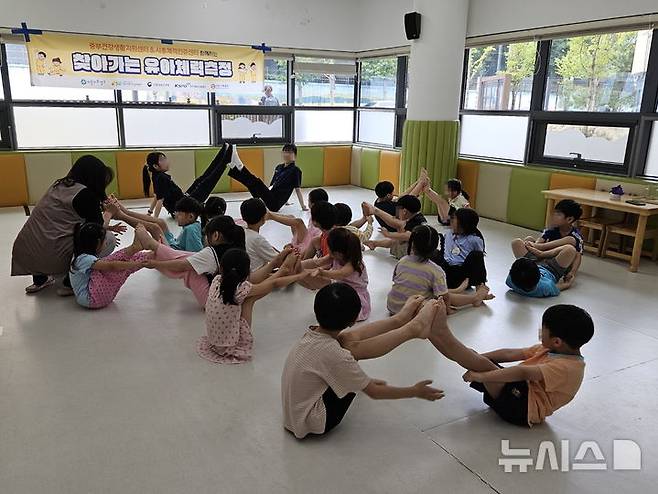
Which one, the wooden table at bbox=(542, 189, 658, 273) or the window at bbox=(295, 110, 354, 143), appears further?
the window at bbox=(295, 110, 354, 143)

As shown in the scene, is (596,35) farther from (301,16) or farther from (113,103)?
(113,103)

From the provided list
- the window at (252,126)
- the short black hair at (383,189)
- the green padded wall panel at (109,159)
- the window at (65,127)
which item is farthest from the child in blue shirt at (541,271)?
the window at (65,127)

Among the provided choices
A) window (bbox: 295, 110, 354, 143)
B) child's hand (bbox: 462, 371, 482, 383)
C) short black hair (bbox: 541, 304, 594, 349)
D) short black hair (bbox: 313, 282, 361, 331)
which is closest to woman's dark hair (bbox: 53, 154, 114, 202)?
short black hair (bbox: 313, 282, 361, 331)

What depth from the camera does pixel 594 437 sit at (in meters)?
2.34

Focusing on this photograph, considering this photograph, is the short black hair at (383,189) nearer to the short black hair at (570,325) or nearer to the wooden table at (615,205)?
the wooden table at (615,205)

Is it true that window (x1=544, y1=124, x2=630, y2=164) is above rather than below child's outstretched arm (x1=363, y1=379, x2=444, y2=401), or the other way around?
above

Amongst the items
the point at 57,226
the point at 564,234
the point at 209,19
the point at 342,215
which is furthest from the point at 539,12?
the point at 57,226

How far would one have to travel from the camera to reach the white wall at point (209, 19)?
6.90 m

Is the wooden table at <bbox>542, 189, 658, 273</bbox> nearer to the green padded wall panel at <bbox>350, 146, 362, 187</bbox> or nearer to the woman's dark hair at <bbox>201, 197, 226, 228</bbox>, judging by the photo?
the woman's dark hair at <bbox>201, 197, 226, 228</bbox>

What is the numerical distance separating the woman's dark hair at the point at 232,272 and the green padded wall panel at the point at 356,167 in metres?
6.58

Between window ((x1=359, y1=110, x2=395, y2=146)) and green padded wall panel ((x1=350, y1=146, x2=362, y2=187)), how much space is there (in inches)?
13.2

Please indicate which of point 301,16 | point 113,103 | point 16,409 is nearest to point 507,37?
point 301,16

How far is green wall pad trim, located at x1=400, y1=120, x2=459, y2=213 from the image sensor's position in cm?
685

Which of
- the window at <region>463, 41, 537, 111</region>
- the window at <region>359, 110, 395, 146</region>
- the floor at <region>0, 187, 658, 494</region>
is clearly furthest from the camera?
the window at <region>359, 110, 395, 146</region>
